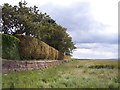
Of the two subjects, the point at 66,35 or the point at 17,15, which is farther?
the point at 66,35

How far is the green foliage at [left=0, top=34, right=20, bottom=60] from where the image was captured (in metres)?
20.2

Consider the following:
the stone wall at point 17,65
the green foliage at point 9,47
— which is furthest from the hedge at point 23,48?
the stone wall at point 17,65

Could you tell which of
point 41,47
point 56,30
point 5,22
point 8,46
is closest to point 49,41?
point 56,30

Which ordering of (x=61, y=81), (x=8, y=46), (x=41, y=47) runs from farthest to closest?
1. (x=41, y=47)
2. (x=8, y=46)
3. (x=61, y=81)

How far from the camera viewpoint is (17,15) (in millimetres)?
25453

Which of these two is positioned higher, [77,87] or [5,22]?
[5,22]

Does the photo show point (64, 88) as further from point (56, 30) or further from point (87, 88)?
point (56, 30)

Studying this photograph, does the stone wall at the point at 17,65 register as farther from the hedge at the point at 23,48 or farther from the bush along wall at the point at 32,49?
the bush along wall at the point at 32,49

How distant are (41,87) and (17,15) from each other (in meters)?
12.6

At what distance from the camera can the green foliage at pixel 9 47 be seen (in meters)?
20.2

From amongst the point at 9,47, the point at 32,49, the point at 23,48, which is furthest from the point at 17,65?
the point at 32,49

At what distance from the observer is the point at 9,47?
68.9ft

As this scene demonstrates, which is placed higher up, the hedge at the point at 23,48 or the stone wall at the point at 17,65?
the hedge at the point at 23,48

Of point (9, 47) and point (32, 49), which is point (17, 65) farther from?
point (32, 49)
